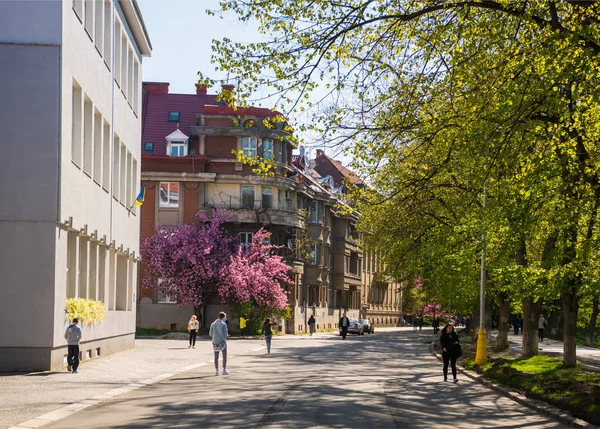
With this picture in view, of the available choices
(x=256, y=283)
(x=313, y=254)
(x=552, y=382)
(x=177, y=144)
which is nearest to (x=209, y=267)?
(x=256, y=283)

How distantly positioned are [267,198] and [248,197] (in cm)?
141

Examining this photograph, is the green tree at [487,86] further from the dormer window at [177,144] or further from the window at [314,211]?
the window at [314,211]

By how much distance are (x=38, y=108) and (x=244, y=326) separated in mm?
36614

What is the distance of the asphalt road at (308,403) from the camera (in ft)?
48.3

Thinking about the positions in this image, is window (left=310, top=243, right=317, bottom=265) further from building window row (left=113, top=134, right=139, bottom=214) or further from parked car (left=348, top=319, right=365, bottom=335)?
building window row (left=113, top=134, right=139, bottom=214)

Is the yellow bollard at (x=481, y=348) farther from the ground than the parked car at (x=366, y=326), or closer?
farther from the ground

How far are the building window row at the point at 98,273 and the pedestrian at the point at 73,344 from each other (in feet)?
11.6

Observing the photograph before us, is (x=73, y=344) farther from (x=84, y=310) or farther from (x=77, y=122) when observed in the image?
(x=77, y=122)

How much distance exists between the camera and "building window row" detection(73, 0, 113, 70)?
2917 centimetres

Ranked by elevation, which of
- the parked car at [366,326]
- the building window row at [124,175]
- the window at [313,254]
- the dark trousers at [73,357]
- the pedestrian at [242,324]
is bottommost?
the parked car at [366,326]

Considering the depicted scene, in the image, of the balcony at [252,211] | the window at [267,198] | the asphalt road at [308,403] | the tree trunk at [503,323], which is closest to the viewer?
the asphalt road at [308,403]

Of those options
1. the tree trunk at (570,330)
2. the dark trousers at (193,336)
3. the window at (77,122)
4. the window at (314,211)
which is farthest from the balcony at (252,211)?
the tree trunk at (570,330)

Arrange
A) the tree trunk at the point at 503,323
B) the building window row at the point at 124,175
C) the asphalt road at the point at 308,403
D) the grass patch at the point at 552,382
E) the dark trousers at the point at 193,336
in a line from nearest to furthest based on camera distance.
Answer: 1. the asphalt road at the point at 308,403
2. the grass patch at the point at 552,382
3. the building window row at the point at 124,175
4. the tree trunk at the point at 503,323
5. the dark trousers at the point at 193,336

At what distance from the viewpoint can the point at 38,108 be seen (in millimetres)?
25359
